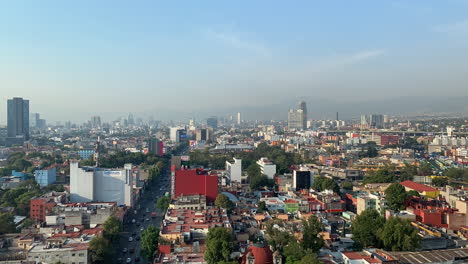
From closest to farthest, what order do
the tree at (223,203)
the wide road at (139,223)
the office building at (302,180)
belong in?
the wide road at (139,223) < the tree at (223,203) < the office building at (302,180)

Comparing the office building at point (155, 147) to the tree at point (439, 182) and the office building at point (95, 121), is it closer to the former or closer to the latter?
the tree at point (439, 182)

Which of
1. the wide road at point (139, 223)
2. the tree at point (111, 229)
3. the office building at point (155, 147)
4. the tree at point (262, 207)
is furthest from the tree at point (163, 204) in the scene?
the office building at point (155, 147)

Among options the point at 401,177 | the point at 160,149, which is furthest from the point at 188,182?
the point at 160,149

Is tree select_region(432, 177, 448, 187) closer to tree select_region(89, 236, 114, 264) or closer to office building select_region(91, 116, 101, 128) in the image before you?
tree select_region(89, 236, 114, 264)

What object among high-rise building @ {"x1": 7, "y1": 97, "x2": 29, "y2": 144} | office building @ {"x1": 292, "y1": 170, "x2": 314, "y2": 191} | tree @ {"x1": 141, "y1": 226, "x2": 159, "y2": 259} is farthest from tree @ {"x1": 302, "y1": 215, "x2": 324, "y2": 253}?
high-rise building @ {"x1": 7, "y1": 97, "x2": 29, "y2": 144}

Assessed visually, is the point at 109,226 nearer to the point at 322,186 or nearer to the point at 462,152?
the point at 322,186

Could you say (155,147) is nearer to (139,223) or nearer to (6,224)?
(139,223)
